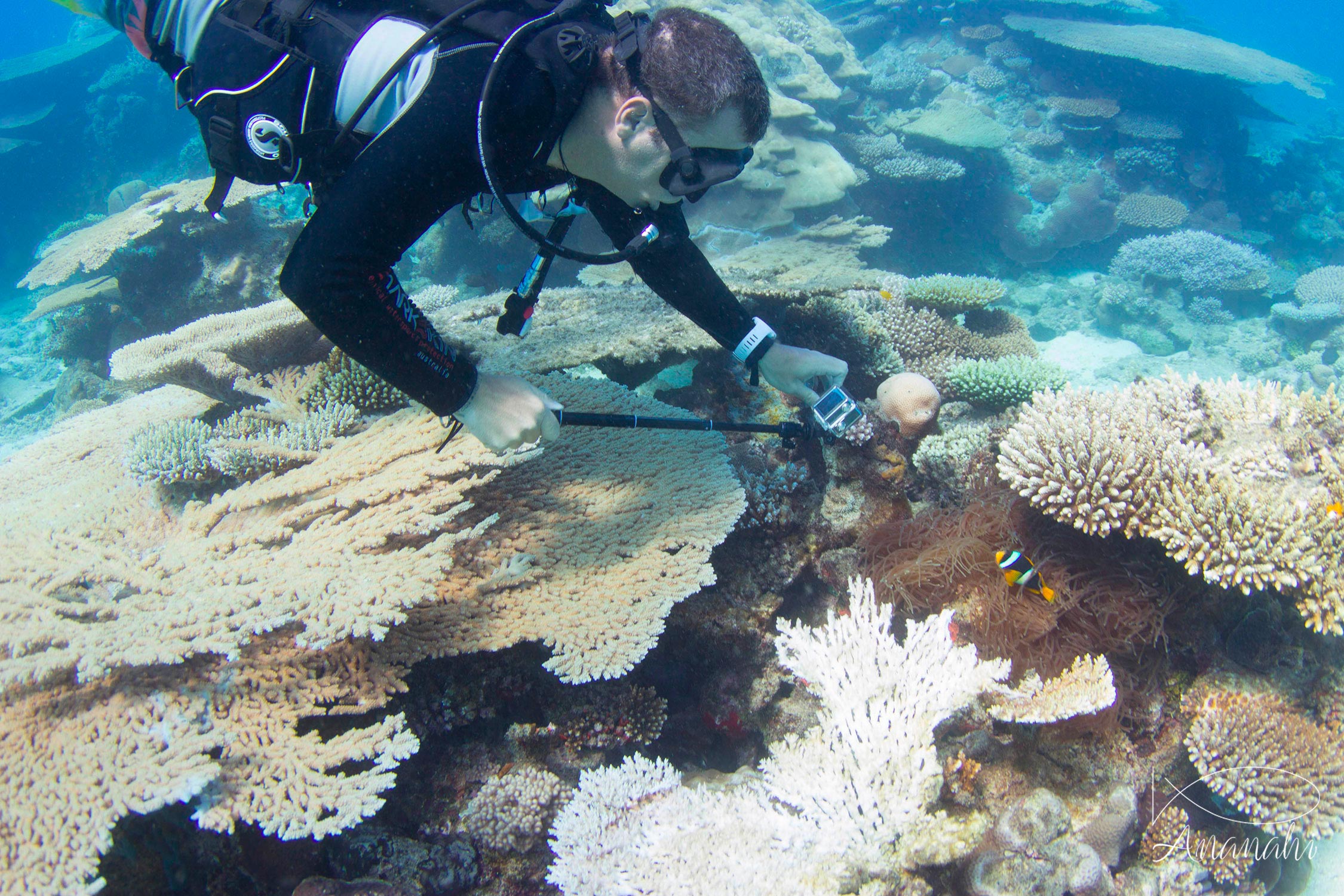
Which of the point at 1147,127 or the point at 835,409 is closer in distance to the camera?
the point at 835,409

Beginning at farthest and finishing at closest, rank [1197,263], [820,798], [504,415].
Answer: [1197,263], [820,798], [504,415]

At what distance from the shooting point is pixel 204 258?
391 inches

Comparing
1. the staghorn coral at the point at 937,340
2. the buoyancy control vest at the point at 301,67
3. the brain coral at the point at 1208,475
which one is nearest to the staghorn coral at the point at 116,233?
the buoyancy control vest at the point at 301,67

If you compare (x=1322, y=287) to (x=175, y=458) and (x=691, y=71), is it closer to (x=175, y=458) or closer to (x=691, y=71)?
(x=691, y=71)

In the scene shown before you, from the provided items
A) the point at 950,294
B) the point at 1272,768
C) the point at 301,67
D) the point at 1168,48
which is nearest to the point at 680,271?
the point at 301,67

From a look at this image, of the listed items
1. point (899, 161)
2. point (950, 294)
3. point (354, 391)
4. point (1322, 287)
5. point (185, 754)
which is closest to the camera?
point (185, 754)

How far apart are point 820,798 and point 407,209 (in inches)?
91.6

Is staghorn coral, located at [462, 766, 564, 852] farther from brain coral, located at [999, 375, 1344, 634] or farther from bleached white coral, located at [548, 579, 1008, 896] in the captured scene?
brain coral, located at [999, 375, 1344, 634]

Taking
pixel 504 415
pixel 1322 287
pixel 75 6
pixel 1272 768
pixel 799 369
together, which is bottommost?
pixel 1322 287

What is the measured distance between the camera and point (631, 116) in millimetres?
1791

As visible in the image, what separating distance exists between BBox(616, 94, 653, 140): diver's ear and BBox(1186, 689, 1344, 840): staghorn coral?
3235 millimetres

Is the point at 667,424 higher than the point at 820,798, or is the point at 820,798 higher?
the point at 667,424

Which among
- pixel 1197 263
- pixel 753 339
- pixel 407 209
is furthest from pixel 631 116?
pixel 1197 263

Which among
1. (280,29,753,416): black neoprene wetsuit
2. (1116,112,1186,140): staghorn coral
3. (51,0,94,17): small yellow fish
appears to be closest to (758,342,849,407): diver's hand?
(280,29,753,416): black neoprene wetsuit
